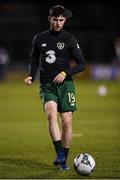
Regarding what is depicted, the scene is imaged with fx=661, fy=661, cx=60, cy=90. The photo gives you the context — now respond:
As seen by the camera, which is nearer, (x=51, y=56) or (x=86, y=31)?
(x=51, y=56)

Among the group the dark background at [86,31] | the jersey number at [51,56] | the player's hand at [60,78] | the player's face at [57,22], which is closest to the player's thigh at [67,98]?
the player's hand at [60,78]

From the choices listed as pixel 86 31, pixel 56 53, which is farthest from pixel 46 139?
pixel 86 31

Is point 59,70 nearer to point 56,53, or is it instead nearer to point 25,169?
point 56,53

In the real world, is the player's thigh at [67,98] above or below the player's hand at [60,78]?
below

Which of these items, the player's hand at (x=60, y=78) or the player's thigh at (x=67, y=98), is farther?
the player's thigh at (x=67, y=98)

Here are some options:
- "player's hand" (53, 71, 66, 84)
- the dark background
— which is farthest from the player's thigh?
the dark background

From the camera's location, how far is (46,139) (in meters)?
13.5

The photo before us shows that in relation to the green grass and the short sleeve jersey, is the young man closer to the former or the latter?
the short sleeve jersey

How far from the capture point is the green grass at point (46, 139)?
30.4ft

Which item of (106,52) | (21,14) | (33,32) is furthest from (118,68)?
(21,14)

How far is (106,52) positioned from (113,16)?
2.56 metres

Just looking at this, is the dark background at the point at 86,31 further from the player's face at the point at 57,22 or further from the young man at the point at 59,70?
the player's face at the point at 57,22

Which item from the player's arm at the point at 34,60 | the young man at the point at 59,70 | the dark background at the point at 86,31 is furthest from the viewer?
the dark background at the point at 86,31

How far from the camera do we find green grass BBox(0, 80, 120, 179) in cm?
926
